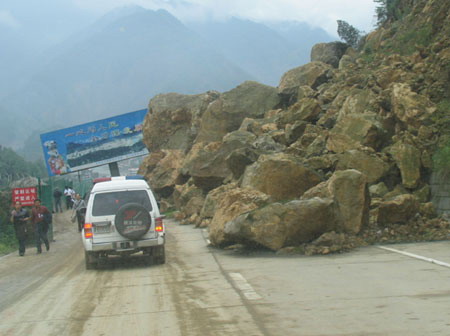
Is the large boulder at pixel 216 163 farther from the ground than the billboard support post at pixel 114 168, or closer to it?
closer to it

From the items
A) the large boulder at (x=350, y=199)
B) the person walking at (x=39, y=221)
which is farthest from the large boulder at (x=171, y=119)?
the large boulder at (x=350, y=199)

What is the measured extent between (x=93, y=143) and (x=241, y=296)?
41556 millimetres

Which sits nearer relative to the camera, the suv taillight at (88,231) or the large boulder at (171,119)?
the suv taillight at (88,231)

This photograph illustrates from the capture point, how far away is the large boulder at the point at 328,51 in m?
35.9

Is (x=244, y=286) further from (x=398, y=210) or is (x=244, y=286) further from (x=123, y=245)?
(x=398, y=210)

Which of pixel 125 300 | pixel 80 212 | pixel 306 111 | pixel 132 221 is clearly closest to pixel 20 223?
pixel 80 212

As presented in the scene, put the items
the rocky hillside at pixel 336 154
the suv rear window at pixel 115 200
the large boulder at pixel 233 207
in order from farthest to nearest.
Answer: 1. the large boulder at pixel 233 207
2. the rocky hillside at pixel 336 154
3. the suv rear window at pixel 115 200

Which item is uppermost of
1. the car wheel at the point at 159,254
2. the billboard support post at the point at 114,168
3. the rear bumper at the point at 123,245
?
the billboard support post at the point at 114,168

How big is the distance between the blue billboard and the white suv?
34910mm

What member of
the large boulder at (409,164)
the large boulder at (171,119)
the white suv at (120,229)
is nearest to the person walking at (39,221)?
the white suv at (120,229)

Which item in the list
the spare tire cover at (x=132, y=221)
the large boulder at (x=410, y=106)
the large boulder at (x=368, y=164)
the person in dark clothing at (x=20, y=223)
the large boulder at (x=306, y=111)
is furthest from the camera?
the large boulder at (x=306, y=111)

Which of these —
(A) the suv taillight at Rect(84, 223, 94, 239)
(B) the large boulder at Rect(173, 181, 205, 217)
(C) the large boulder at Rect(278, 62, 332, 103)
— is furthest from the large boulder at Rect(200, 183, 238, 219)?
(C) the large boulder at Rect(278, 62, 332, 103)

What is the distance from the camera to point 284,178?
17.3 m

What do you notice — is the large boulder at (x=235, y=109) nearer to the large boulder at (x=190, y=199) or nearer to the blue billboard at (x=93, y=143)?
the large boulder at (x=190, y=199)
